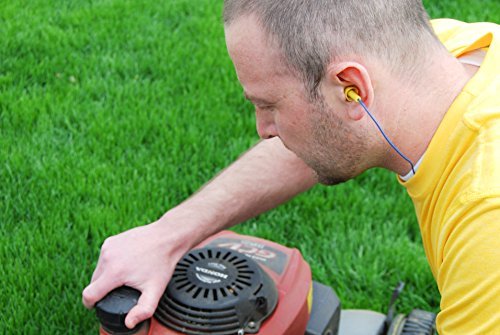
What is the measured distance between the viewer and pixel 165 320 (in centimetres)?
172

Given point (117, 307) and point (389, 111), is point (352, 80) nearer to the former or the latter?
point (389, 111)

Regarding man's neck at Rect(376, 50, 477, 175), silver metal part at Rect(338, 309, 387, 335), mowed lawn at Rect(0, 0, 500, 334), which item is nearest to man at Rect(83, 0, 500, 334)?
man's neck at Rect(376, 50, 477, 175)

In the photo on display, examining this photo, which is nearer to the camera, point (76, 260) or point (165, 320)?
point (165, 320)

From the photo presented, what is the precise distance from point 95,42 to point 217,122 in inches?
35.6

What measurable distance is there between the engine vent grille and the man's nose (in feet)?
1.16

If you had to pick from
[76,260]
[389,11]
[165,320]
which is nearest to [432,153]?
[389,11]

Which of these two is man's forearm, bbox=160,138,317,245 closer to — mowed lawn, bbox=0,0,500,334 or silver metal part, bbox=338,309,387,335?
silver metal part, bbox=338,309,387,335

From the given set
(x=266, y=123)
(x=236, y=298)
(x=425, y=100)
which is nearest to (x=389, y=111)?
(x=425, y=100)

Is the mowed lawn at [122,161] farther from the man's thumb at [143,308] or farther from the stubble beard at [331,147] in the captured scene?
the stubble beard at [331,147]

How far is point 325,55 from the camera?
4.86ft

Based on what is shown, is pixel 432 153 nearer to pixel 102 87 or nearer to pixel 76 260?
pixel 76 260

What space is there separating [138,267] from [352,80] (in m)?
0.66

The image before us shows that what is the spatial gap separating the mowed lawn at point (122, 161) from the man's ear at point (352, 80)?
1066mm

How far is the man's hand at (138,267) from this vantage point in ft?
5.47
